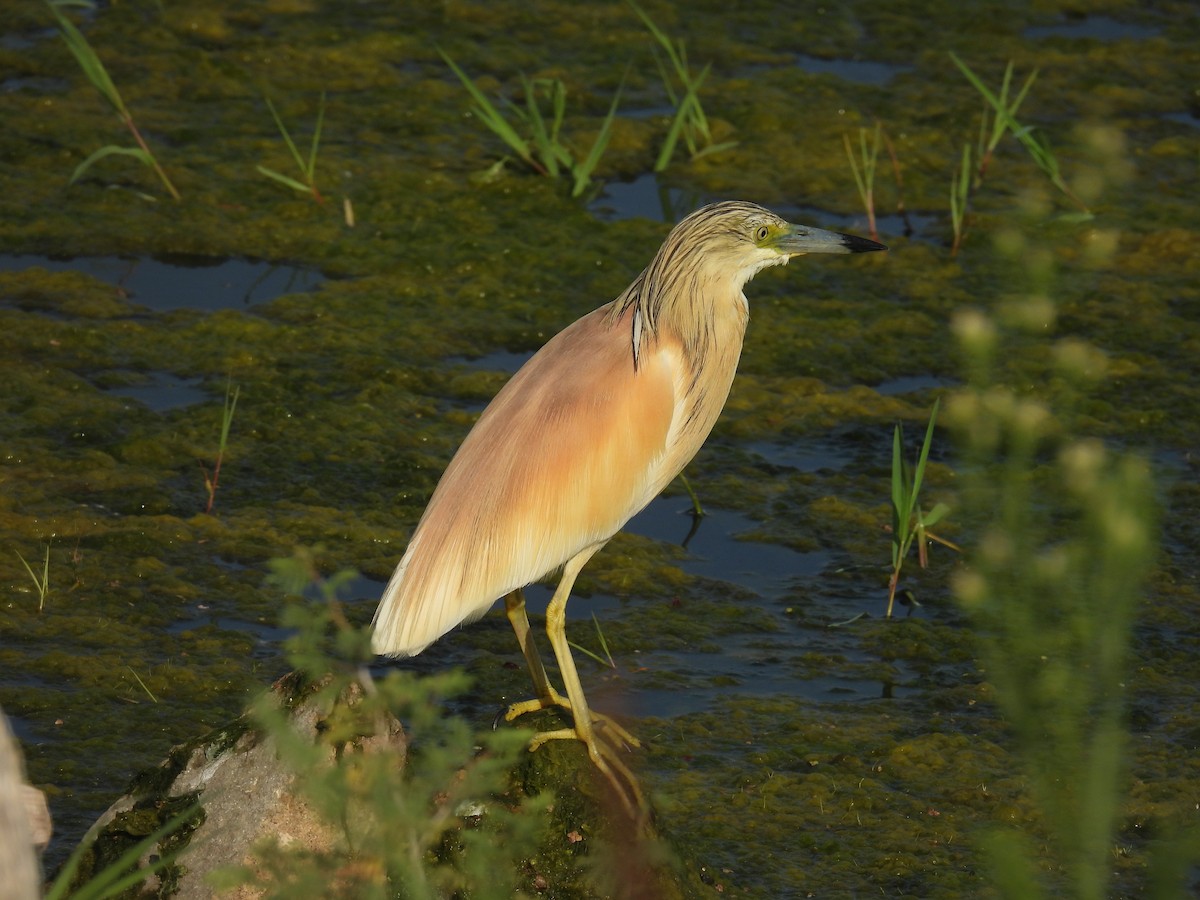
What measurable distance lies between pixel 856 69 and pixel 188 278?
11.5 feet

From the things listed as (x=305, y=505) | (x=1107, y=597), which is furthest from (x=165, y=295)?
(x=1107, y=597)

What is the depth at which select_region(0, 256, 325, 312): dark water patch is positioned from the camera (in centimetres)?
638

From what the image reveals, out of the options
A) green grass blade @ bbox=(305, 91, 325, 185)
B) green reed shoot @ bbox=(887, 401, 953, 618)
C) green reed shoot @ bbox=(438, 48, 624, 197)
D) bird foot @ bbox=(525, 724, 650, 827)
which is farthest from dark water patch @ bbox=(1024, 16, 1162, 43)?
bird foot @ bbox=(525, 724, 650, 827)

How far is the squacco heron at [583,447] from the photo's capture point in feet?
12.2

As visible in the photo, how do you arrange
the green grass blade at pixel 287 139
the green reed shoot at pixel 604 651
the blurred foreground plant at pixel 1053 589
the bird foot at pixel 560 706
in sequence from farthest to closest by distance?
the green grass blade at pixel 287 139, the green reed shoot at pixel 604 651, the bird foot at pixel 560 706, the blurred foreground plant at pixel 1053 589

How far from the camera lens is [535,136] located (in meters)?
A: 6.98

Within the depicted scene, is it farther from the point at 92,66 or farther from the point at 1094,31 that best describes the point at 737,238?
the point at 1094,31

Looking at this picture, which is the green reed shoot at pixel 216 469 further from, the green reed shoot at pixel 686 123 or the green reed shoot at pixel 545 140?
the green reed shoot at pixel 686 123

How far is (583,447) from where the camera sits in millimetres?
3857

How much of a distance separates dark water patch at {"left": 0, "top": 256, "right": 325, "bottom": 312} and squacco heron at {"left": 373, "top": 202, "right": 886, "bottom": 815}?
2.61m

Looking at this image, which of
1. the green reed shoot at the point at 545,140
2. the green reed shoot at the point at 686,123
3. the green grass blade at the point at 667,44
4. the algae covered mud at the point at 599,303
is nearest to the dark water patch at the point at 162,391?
the algae covered mud at the point at 599,303

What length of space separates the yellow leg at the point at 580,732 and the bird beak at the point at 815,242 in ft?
2.75

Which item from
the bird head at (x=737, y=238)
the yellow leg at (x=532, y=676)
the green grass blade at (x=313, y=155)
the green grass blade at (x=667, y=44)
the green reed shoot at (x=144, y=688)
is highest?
the bird head at (x=737, y=238)

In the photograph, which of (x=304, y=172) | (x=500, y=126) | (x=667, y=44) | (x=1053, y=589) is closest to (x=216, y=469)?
(x=304, y=172)
